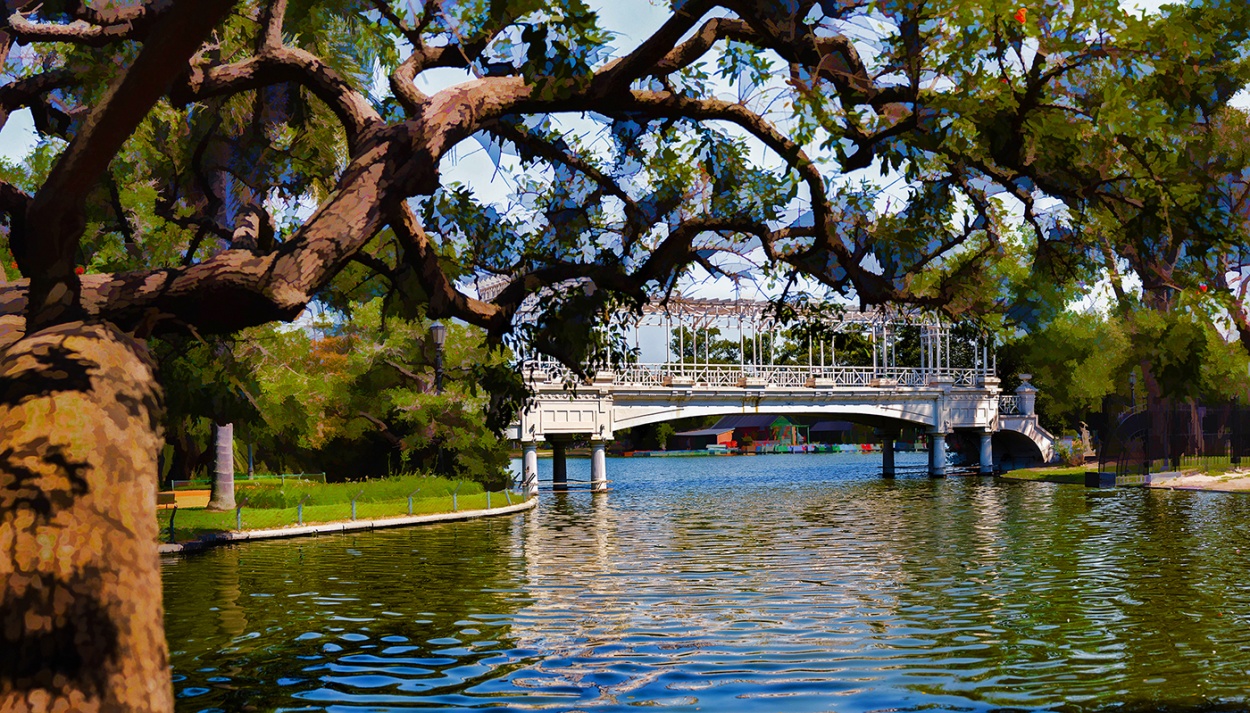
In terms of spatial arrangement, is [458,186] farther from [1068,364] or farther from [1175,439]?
[1068,364]

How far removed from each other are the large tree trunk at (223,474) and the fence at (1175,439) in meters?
38.6

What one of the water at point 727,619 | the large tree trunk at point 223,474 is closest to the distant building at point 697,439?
the large tree trunk at point 223,474

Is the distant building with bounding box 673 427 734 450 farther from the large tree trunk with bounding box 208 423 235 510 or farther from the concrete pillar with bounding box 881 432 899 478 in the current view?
the large tree trunk with bounding box 208 423 235 510

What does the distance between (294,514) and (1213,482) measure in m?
36.0

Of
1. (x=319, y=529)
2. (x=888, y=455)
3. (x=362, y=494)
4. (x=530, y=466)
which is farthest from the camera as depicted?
(x=888, y=455)

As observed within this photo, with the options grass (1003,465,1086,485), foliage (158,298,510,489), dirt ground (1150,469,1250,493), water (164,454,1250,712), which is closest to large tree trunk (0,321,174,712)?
water (164,454,1250,712)

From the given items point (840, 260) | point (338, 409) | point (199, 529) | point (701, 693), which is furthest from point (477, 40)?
point (338, 409)

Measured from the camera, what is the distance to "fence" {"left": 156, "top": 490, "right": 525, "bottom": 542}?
29.8 meters

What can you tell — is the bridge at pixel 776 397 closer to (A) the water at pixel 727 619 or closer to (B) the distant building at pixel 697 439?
(A) the water at pixel 727 619

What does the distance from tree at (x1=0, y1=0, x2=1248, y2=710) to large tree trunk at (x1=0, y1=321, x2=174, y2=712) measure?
0.5 inches

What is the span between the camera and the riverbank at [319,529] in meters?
27.5

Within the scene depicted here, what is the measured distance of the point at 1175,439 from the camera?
191 ft

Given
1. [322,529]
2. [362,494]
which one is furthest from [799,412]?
[322,529]

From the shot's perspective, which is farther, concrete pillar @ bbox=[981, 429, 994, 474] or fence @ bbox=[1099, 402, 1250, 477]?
concrete pillar @ bbox=[981, 429, 994, 474]
